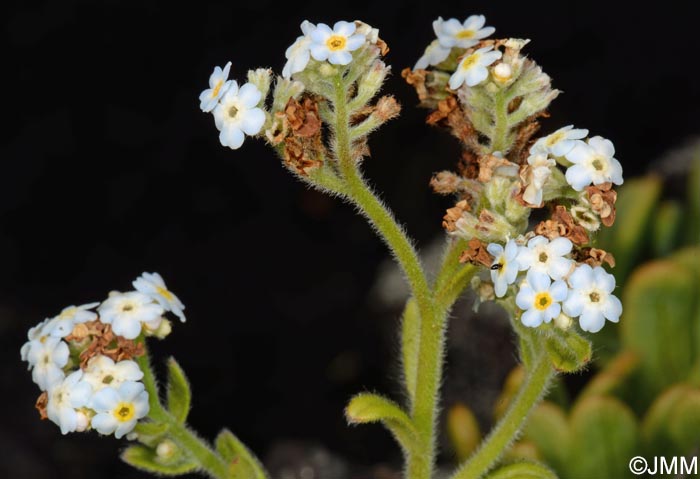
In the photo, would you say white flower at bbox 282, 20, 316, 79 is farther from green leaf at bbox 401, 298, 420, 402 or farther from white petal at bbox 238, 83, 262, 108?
green leaf at bbox 401, 298, 420, 402

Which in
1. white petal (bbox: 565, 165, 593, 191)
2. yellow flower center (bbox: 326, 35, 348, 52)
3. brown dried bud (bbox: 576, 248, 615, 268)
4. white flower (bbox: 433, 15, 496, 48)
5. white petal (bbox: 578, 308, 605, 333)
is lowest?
white petal (bbox: 578, 308, 605, 333)

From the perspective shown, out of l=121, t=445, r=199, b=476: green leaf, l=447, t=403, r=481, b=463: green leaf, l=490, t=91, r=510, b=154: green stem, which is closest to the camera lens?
l=490, t=91, r=510, b=154: green stem

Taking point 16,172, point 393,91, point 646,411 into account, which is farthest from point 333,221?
point 646,411

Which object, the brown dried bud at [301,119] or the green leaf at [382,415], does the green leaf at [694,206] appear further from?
the brown dried bud at [301,119]

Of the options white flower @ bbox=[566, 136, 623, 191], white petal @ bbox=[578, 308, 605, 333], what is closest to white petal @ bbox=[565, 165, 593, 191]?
white flower @ bbox=[566, 136, 623, 191]

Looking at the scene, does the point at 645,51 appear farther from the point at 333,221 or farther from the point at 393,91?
the point at 333,221
